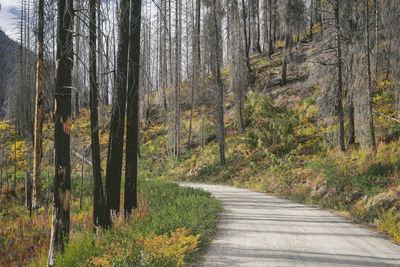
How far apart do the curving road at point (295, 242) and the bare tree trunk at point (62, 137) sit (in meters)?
2.75

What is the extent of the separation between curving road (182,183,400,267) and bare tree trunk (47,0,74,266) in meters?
2.75

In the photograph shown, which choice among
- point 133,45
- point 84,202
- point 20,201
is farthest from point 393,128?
point 20,201

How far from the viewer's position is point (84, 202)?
39.0 feet

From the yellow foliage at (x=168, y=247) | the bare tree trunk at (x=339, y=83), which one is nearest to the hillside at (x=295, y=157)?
the bare tree trunk at (x=339, y=83)

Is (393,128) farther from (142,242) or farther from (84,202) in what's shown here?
(84,202)

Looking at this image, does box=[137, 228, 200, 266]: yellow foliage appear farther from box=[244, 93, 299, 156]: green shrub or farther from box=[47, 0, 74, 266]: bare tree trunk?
box=[244, 93, 299, 156]: green shrub

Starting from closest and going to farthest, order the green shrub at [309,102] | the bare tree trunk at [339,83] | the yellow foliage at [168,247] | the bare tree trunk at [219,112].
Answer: the yellow foliage at [168,247] → the bare tree trunk at [339,83] → the bare tree trunk at [219,112] → the green shrub at [309,102]

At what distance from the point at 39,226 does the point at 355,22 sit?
1569cm

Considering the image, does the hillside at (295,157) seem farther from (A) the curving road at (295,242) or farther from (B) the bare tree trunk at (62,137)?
(B) the bare tree trunk at (62,137)

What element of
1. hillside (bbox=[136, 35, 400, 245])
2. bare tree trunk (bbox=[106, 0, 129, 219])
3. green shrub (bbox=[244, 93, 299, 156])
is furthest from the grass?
green shrub (bbox=[244, 93, 299, 156])

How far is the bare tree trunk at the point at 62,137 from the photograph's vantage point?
4449mm

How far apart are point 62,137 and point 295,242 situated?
15.8 ft

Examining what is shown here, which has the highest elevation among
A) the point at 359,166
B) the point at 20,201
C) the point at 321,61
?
the point at 321,61

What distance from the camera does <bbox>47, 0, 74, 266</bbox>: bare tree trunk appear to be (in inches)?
175
